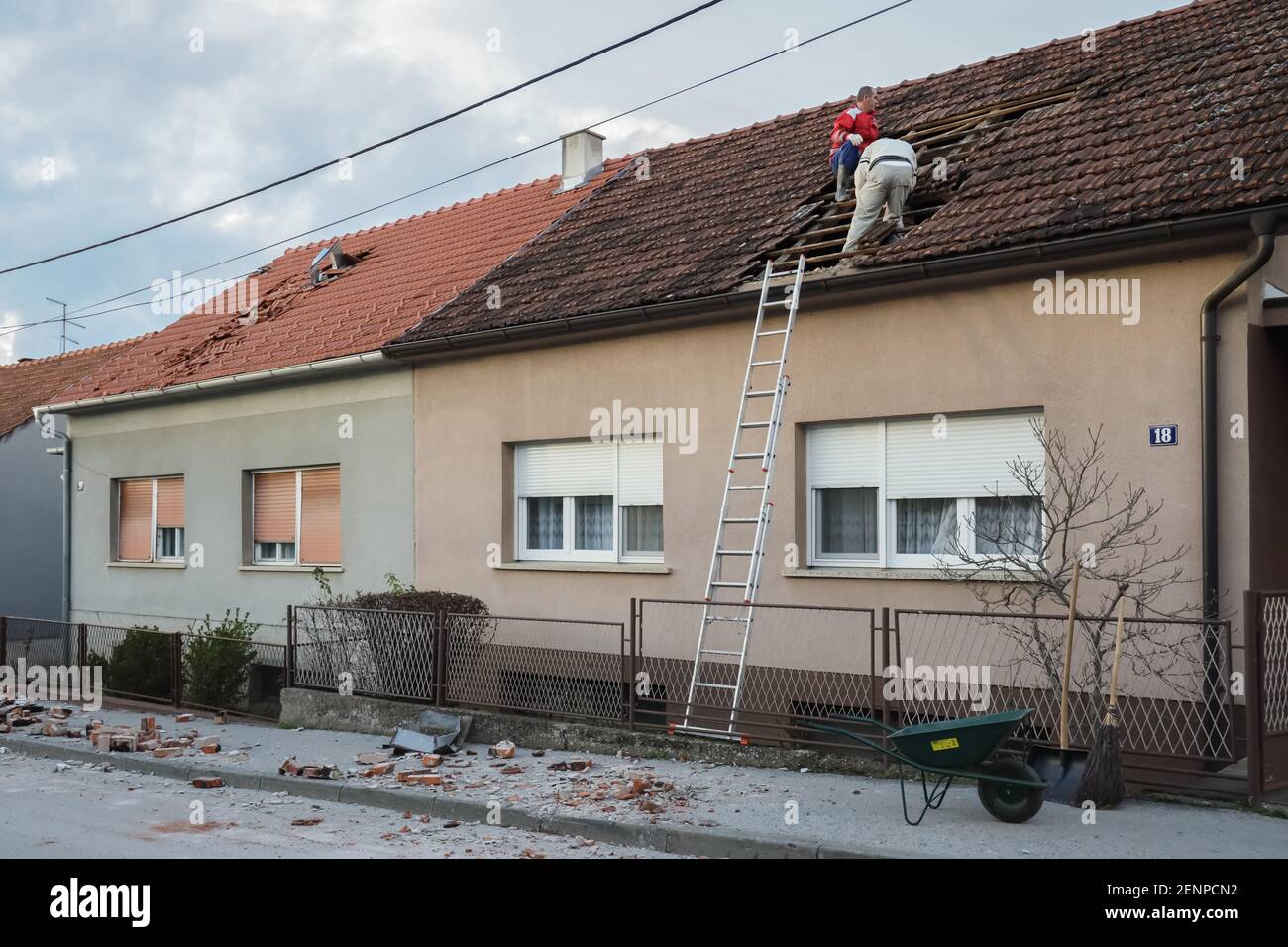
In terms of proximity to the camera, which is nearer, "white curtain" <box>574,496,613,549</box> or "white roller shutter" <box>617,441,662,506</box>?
"white roller shutter" <box>617,441,662,506</box>

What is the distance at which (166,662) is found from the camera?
48.0 ft

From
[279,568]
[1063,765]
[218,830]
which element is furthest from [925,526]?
[279,568]

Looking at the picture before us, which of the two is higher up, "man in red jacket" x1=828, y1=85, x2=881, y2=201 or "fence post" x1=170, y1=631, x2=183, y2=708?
"man in red jacket" x1=828, y1=85, x2=881, y2=201

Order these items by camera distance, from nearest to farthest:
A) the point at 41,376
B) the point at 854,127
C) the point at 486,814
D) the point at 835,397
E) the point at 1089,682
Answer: the point at 486,814 → the point at 1089,682 → the point at 835,397 → the point at 854,127 → the point at 41,376

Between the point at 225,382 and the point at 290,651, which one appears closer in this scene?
the point at 290,651

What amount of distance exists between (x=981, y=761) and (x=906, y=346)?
408 centimetres

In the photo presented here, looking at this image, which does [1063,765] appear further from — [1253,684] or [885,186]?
[885,186]

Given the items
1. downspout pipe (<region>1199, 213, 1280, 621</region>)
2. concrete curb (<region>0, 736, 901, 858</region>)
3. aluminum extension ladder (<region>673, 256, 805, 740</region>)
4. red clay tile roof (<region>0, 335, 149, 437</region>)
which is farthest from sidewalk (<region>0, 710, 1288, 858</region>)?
red clay tile roof (<region>0, 335, 149, 437</region>)

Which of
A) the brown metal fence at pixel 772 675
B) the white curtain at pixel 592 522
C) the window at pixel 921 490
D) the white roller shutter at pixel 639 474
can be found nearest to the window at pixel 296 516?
the white curtain at pixel 592 522

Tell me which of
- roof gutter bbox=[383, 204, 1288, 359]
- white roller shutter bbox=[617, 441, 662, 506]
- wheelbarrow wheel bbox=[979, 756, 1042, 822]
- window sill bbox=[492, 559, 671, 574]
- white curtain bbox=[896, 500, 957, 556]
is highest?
roof gutter bbox=[383, 204, 1288, 359]

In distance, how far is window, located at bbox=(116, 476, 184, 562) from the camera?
59.6ft

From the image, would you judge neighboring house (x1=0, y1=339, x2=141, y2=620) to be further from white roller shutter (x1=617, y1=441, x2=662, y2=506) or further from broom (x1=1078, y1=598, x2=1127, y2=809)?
broom (x1=1078, y1=598, x2=1127, y2=809)

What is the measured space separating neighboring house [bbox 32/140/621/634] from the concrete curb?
4.16m

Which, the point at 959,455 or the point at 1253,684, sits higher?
the point at 959,455
